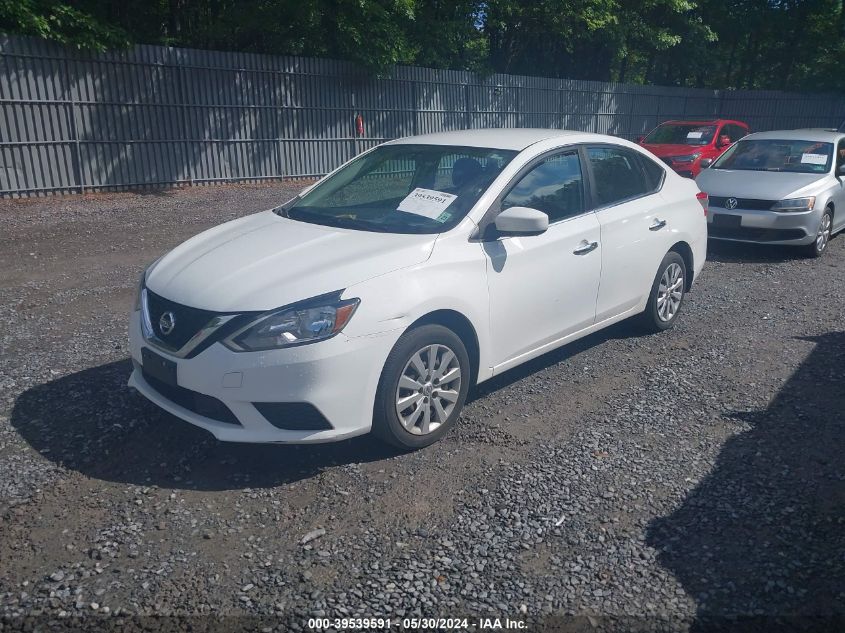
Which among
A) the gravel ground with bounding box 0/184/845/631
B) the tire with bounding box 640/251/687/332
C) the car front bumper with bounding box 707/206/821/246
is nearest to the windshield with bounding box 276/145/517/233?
the gravel ground with bounding box 0/184/845/631

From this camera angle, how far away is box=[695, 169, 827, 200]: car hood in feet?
31.2

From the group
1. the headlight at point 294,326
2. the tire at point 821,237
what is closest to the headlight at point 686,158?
the tire at point 821,237

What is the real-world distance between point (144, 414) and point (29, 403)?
80cm

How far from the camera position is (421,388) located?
423cm

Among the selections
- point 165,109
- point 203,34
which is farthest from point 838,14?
point 165,109

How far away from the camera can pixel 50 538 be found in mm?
3439

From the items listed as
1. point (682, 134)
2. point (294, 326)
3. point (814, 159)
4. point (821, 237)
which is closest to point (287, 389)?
point (294, 326)

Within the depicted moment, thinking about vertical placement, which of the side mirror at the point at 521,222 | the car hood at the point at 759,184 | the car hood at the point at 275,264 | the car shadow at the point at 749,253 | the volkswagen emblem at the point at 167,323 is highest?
the side mirror at the point at 521,222

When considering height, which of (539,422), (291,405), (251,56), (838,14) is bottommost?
(539,422)

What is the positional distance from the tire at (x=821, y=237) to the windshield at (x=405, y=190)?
6.49m

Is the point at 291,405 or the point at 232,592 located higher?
the point at 291,405

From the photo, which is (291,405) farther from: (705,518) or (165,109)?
(165,109)

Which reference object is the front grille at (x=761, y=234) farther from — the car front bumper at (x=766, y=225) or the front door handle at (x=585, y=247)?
the front door handle at (x=585, y=247)

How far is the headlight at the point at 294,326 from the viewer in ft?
12.4
